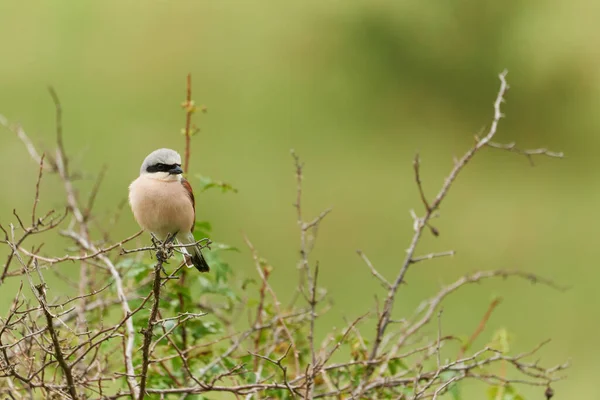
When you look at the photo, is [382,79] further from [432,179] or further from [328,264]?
[328,264]

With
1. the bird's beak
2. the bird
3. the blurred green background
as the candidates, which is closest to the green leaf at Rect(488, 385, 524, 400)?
the bird

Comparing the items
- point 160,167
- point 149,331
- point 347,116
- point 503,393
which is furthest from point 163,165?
point 347,116

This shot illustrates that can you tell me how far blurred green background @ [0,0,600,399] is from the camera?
7.99 metres

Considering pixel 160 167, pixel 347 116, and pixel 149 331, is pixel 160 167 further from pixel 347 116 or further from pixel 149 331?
pixel 347 116

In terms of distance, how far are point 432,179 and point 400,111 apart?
146 cm

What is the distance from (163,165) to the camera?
2.74 meters

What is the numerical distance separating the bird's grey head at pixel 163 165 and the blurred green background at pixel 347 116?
14.8 feet

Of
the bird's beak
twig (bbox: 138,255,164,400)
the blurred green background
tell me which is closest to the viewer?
twig (bbox: 138,255,164,400)

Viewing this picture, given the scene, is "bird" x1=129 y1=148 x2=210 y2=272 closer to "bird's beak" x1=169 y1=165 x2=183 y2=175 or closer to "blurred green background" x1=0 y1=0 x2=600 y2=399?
"bird's beak" x1=169 y1=165 x2=183 y2=175

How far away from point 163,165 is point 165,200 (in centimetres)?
10

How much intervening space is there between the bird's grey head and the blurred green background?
452cm

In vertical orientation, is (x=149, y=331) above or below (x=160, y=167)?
below

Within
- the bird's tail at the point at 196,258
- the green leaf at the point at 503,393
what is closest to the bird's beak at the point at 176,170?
the bird's tail at the point at 196,258

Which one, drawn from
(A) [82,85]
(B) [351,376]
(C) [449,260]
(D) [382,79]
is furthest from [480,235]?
(B) [351,376]
